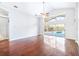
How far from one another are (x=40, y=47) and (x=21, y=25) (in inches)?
21.8

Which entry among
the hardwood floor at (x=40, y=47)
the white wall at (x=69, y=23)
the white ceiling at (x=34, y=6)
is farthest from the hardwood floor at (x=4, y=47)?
the white wall at (x=69, y=23)

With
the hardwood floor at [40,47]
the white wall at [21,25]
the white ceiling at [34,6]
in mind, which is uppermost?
the white ceiling at [34,6]

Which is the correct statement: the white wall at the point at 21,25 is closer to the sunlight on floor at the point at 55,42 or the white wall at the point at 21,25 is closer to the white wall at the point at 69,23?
the sunlight on floor at the point at 55,42

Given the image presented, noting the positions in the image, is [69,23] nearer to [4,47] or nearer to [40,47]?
[40,47]

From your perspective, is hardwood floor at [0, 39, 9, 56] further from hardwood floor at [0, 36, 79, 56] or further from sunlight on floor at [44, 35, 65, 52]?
sunlight on floor at [44, 35, 65, 52]

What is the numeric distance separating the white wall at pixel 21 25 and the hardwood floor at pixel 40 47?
3.9 inches

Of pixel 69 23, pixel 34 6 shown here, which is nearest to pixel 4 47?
pixel 34 6

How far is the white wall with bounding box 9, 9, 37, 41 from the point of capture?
2.23 meters

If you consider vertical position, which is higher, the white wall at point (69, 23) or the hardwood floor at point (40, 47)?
the white wall at point (69, 23)

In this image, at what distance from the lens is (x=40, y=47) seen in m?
2.25

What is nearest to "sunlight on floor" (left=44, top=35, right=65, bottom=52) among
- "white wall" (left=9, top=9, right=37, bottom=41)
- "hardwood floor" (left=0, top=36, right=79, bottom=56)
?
"hardwood floor" (left=0, top=36, right=79, bottom=56)

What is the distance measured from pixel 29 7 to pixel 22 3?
15 centimetres

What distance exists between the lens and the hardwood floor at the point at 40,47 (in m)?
2.21

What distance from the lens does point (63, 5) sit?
2.20 meters
